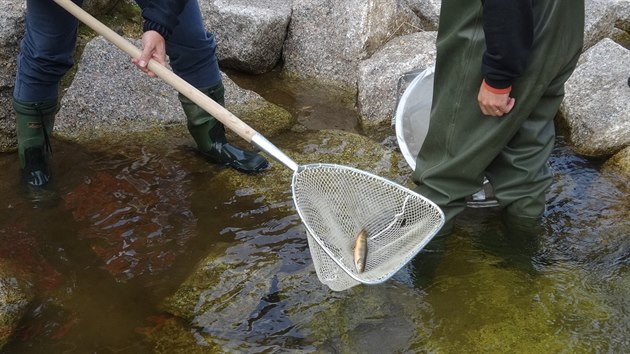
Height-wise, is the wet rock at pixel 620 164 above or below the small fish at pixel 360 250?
below

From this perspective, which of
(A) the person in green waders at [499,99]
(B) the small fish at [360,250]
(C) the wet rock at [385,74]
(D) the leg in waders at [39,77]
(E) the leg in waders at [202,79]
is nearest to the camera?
(A) the person in green waders at [499,99]

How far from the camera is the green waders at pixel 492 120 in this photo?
3.13 metres

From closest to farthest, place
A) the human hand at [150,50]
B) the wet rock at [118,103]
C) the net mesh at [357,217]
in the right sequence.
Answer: the net mesh at [357,217]
the human hand at [150,50]
the wet rock at [118,103]

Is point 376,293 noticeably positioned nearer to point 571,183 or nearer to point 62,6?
point 571,183

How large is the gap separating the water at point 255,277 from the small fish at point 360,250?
29cm

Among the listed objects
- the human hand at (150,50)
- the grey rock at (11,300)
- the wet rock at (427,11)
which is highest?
the human hand at (150,50)

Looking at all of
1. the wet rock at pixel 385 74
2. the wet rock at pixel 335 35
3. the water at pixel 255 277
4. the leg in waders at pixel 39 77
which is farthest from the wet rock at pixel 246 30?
the leg in waders at pixel 39 77

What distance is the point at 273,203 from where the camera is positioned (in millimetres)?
4539

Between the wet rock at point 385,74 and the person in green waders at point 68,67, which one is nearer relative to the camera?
the person in green waders at point 68,67

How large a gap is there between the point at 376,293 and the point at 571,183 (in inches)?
73.3

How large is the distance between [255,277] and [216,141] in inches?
52.4

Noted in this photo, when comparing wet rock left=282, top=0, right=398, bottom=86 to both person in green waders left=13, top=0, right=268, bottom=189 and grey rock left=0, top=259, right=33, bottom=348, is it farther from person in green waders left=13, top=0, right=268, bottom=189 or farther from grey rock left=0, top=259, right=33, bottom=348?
grey rock left=0, top=259, right=33, bottom=348

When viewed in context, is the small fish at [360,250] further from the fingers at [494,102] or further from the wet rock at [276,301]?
the fingers at [494,102]

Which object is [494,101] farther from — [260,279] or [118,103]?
[118,103]
